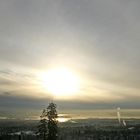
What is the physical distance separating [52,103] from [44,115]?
3154 mm

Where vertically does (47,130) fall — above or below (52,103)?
below

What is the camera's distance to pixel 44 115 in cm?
7450

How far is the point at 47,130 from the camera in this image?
250 feet

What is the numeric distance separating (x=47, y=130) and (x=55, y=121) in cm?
333

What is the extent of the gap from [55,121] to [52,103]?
3947 millimetres

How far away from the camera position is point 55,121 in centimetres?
7444

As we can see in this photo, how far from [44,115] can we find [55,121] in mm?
2684

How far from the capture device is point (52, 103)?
74.1 metres
